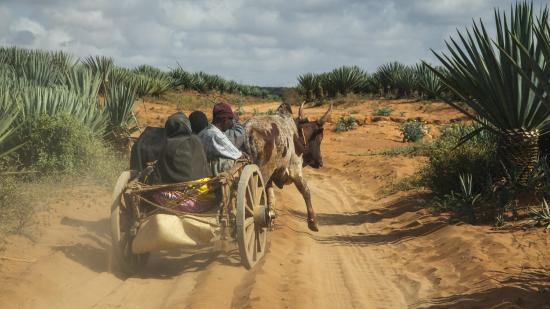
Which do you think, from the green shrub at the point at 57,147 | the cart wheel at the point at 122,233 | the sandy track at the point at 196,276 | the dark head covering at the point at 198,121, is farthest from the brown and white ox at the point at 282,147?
the green shrub at the point at 57,147

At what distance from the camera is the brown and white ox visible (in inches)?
336

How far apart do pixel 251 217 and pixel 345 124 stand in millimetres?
17365

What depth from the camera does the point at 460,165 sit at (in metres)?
10.0

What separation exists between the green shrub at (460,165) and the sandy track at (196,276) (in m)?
2.43

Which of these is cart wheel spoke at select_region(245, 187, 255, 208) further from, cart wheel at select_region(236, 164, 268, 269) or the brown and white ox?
the brown and white ox

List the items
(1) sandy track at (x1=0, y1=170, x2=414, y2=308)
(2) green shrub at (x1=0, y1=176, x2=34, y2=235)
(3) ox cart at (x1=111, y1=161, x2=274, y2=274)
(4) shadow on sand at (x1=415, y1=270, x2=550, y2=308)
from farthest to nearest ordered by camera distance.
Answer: (2) green shrub at (x1=0, y1=176, x2=34, y2=235) < (3) ox cart at (x1=111, y1=161, x2=274, y2=274) < (1) sandy track at (x1=0, y1=170, x2=414, y2=308) < (4) shadow on sand at (x1=415, y1=270, x2=550, y2=308)

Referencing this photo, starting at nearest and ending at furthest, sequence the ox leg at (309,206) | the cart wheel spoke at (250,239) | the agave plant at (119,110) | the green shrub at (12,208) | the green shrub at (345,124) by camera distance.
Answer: the cart wheel spoke at (250,239), the green shrub at (12,208), the ox leg at (309,206), the agave plant at (119,110), the green shrub at (345,124)

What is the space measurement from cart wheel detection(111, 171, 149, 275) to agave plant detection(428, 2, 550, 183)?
4354 mm

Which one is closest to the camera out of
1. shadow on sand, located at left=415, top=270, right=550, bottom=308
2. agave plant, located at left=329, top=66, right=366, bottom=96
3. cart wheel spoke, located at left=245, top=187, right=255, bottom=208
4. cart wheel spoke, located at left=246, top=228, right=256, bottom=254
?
shadow on sand, located at left=415, top=270, right=550, bottom=308

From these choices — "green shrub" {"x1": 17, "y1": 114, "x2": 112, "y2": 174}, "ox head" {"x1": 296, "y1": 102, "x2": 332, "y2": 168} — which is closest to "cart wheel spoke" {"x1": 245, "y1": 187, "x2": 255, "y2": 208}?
"ox head" {"x1": 296, "y1": 102, "x2": 332, "y2": 168}

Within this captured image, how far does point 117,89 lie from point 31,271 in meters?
7.51

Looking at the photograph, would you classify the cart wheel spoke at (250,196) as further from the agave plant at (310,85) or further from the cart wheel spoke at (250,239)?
the agave plant at (310,85)

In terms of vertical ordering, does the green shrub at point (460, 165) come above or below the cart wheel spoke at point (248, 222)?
above

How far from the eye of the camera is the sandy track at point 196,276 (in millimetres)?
5496
